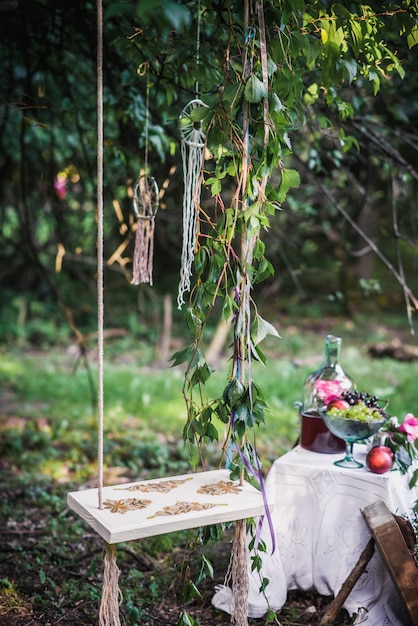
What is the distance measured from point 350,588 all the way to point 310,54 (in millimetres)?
1864

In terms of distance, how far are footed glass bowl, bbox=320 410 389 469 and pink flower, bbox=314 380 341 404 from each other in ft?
0.44

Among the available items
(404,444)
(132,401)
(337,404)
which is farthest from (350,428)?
(132,401)

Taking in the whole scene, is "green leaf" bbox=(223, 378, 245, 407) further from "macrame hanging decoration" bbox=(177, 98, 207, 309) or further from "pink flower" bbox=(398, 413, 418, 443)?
"pink flower" bbox=(398, 413, 418, 443)

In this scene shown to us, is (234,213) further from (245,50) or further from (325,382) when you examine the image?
(325,382)

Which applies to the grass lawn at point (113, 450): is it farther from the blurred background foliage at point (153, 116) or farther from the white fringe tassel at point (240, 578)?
the blurred background foliage at point (153, 116)

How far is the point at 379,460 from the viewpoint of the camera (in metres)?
2.64

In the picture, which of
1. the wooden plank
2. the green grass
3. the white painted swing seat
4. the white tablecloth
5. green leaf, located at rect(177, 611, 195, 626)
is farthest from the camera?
the green grass

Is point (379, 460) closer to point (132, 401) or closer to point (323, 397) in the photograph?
point (323, 397)

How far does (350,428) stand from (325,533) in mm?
430

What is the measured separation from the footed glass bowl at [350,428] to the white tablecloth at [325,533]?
92 millimetres

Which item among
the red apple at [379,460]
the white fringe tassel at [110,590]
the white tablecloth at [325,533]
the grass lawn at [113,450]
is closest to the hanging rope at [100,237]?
the white fringe tassel at [110,590]

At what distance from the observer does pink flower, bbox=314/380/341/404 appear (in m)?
2.87

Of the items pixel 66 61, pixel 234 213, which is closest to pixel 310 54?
pixel 234 213

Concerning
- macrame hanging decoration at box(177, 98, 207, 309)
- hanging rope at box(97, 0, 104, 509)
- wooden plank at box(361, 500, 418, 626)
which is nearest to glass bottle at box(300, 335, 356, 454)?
wooden plank at box(361, 500, 418, 626)
